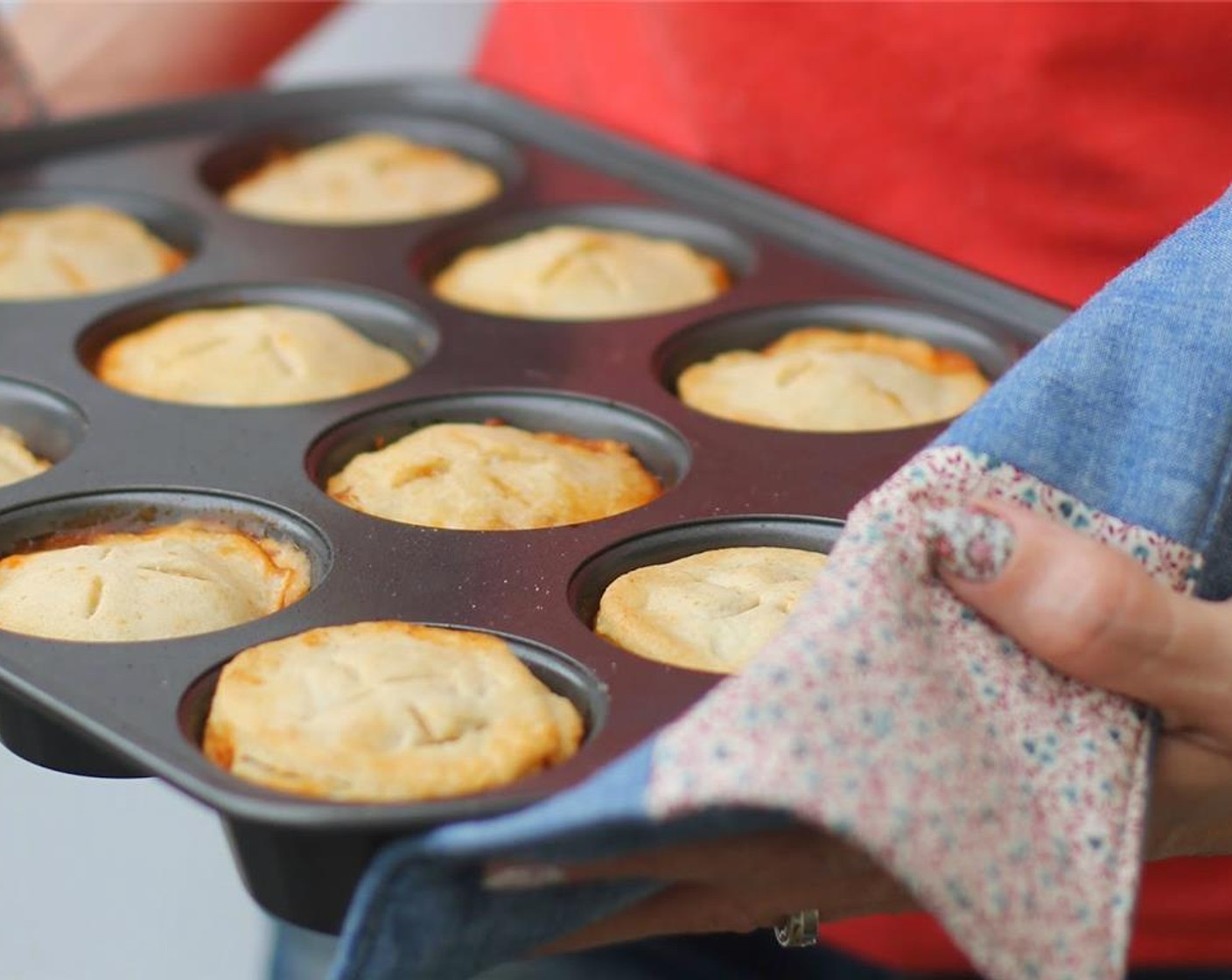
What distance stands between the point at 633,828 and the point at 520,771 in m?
0.22

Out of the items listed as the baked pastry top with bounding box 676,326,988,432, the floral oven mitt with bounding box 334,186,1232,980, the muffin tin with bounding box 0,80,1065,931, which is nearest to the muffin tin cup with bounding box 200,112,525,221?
the muffin tin with bounding box 0,80,1065,931

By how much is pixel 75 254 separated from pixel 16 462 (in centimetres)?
57

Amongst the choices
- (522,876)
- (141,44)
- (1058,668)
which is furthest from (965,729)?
(141,44)

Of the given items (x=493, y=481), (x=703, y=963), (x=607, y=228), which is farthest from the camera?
(x=607, y=228)

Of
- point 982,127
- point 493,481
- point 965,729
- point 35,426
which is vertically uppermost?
point 982,127

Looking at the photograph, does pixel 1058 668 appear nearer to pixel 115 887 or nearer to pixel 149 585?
pixel 149 585

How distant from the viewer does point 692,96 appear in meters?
2.30

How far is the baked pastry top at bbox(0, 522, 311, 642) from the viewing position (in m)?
1.50

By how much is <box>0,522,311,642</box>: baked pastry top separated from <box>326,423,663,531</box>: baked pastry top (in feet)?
0.41

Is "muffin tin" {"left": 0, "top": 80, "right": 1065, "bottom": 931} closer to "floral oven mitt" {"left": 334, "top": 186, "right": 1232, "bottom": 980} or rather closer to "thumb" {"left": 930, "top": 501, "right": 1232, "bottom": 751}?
"floral oven mitt" {"left": 334, "top": 186, "right": 1232, "bottom": 980}

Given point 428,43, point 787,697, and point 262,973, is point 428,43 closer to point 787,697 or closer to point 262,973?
point 262,973

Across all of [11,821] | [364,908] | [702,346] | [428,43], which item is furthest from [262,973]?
[428,43]

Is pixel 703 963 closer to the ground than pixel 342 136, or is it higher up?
closer to the ground

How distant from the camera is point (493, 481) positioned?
172 cm
